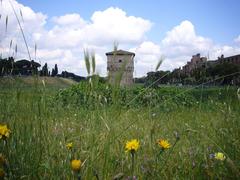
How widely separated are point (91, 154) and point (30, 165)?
311 millimetres

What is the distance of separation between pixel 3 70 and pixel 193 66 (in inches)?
84.0

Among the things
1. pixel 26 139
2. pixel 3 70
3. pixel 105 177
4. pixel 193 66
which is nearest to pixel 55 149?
pixel 26 139

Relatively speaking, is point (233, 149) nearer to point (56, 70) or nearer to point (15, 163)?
point (15, 163)

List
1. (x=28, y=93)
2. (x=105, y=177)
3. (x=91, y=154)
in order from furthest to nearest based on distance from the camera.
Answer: (x=28, y=93) < (x=91, y=154) < (x=105, y=177)

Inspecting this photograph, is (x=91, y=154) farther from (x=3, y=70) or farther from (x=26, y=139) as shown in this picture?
(x=3, y=70)

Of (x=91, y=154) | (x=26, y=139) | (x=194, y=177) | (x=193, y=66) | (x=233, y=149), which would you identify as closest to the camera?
(x=91, y=154)

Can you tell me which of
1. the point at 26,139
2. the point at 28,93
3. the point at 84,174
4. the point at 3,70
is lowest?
the point at 84,174

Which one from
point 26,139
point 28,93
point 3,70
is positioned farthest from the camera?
point 3,70

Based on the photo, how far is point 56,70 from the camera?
2.52m

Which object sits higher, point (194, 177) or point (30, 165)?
point (30, 165)

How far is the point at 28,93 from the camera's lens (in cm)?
193

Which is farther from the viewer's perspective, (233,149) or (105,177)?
(233,149)

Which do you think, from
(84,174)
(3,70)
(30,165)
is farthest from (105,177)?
(3,70)

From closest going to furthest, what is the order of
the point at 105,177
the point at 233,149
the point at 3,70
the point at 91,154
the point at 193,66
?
the point at 105,177
the point at 91,154
the point at 233,149
the point at 3,70
the point at 193,66
